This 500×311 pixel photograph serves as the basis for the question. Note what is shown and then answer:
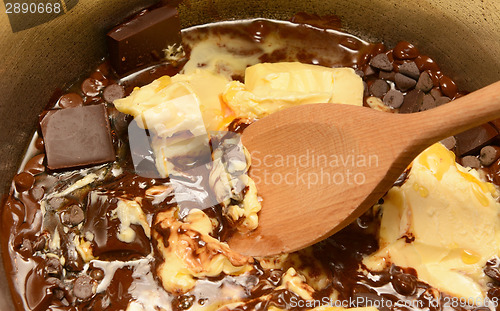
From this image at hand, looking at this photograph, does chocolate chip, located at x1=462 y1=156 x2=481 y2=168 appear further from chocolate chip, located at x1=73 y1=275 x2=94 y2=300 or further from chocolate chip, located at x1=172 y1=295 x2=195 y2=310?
chocolate chip, located at x1=73 y1=275 x2=94 y2=300

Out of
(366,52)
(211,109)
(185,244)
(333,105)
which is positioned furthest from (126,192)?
(366,52)

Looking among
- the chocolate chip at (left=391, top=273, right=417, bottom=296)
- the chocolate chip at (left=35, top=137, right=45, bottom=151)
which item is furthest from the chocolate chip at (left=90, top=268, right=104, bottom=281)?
the chocolate chip at (left=391, top=273, right=417, bottom=296)

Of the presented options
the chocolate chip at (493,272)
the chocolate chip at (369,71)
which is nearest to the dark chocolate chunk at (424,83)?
the chocolate chip at (369,71)

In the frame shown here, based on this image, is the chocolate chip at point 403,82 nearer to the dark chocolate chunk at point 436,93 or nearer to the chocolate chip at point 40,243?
the dark chocolate chunk at point 436,93

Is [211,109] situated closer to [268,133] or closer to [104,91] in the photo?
[268,133]

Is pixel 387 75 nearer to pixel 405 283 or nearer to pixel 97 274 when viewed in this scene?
pixel 405 283
